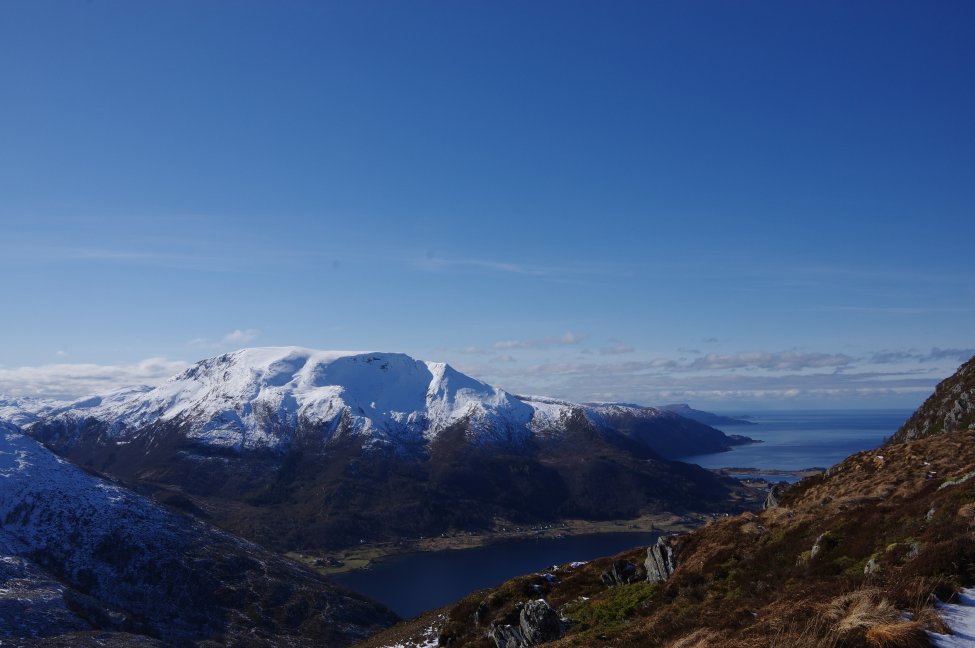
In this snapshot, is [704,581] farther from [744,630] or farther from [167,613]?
[167,613]

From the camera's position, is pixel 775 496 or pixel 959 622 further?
pixel 775 496

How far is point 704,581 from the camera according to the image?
98.3ft

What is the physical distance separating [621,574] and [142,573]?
149 metres

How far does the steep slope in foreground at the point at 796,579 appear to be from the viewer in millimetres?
15273

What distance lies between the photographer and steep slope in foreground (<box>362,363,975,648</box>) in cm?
1527

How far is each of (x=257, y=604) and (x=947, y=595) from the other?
165202 millimetres

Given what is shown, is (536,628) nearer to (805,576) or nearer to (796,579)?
(796,579)

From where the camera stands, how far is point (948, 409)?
76.4 meters

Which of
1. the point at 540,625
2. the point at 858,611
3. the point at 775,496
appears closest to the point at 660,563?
the point at 540,625

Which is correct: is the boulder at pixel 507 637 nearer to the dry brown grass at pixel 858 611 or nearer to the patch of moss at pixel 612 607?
the patch of moss at pixel 612 607

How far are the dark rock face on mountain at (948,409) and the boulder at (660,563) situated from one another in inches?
1834

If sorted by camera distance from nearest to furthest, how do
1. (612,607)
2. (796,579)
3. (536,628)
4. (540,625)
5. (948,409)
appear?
(796,579) < (540,625) < (536,628) < (612,607) < (948,409)

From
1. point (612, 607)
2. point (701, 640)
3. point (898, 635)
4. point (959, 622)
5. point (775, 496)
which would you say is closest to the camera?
point (898, 635)

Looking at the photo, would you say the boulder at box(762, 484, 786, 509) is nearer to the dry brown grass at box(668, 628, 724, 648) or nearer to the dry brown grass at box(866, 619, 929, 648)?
the dry brown grass at box(668, 628, 724, 648)
